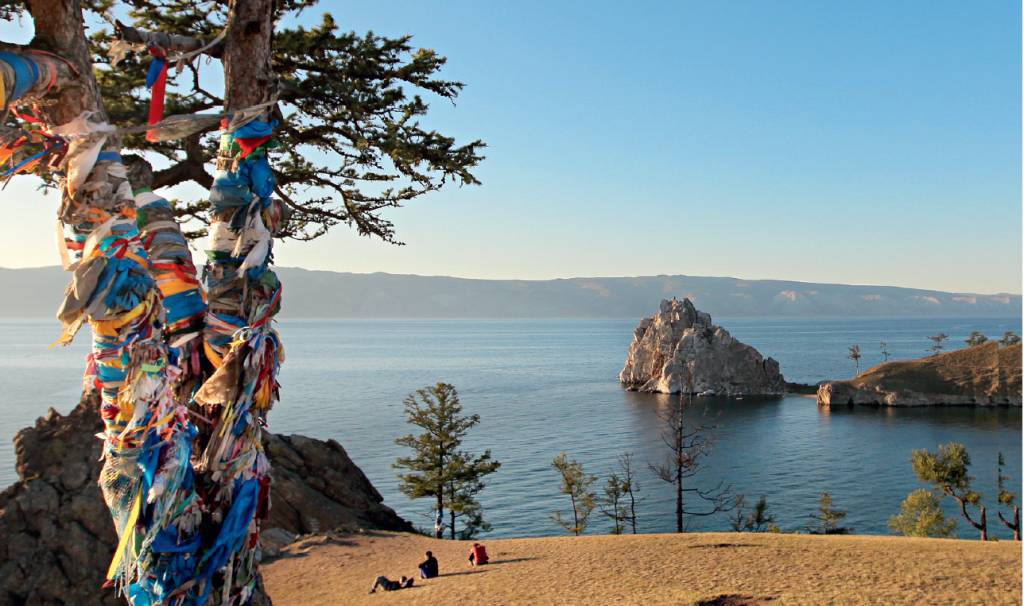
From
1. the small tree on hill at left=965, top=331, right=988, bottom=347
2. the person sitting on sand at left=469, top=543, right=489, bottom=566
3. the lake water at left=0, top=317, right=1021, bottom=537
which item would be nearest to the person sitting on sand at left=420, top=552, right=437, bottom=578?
the person sitting on sand at left=469, top=543, right=489, bottom=566

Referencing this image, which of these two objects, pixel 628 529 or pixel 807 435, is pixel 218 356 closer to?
pixel 628 529

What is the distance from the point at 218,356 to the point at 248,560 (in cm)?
143

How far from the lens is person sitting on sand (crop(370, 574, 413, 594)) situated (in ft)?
58.0

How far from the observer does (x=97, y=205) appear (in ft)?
13.8

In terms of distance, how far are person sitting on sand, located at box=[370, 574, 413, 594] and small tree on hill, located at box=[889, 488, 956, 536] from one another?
1157 inches

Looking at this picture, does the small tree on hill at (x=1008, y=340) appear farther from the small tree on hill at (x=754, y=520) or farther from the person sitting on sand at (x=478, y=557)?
the person sitting on sand at (x=478, y=557)

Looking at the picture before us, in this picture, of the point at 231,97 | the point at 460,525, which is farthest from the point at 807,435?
the point at 231,97

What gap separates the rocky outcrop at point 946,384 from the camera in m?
96.6

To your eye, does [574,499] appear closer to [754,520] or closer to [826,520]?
[754,520]

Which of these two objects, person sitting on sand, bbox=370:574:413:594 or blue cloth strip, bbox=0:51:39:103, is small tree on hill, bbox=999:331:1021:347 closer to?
person sitting on sand, bbox=370:574:413:594

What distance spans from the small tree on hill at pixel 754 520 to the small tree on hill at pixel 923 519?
6.70 meters

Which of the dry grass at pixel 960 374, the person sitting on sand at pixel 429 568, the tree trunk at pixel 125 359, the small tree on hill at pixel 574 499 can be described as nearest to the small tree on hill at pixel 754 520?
the small tree on hill at pixel 574 499

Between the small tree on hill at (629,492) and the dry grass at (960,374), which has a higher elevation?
the dry grass at (960,374)

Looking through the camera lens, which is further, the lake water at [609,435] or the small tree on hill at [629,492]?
the lake water at [609,435]
